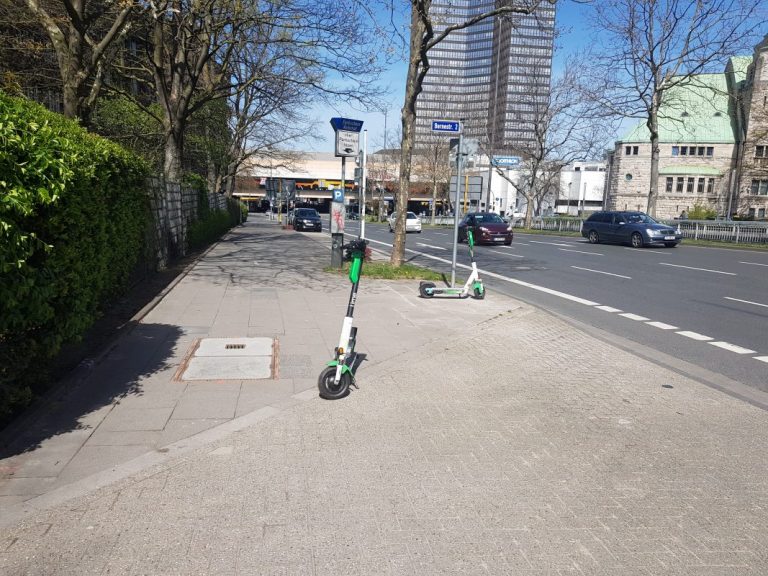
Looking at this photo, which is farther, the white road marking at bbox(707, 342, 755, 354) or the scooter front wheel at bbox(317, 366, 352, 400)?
the white road marking at bbox(707, 342, 755, 354)

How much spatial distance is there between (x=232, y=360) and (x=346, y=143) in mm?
9562

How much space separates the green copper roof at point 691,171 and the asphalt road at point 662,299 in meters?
61.7

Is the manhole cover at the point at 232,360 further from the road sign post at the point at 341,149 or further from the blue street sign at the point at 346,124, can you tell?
the blue street sign at the point at 346,124

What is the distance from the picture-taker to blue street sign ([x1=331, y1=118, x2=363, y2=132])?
14.5 meters

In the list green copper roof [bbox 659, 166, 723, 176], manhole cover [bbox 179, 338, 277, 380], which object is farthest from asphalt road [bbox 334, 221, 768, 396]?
green copper roof [bbox 659, 166, 723, 176]

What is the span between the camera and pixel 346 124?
Result: 14.7 meters

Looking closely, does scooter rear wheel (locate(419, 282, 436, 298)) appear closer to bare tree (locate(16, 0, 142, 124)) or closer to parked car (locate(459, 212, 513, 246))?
bare tree (locate(16, 0, 142, 124))

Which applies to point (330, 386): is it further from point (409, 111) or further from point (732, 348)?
point (409, 111)

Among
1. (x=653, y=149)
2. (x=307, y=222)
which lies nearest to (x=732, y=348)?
(x=653, y=149)

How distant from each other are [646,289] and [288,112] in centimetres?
1687

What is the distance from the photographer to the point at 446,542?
9.86ft

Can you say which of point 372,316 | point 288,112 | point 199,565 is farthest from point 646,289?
point 288,112

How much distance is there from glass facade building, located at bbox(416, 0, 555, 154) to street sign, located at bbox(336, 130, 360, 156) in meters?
17.6

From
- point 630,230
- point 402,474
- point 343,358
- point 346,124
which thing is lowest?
point 402,474
